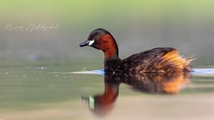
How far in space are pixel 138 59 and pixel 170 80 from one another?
4.99ft

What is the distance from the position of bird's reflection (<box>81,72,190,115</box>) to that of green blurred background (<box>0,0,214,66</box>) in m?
2.73

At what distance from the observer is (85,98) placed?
951 centimetres

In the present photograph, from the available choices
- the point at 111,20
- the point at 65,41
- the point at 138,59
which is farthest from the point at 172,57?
the point at 111,20

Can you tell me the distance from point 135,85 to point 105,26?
543 inches

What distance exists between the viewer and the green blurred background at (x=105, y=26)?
18609mm

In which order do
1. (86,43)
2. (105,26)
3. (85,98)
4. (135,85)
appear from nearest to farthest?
A: 1. (85,98)
2. (135,85)
3. (86,43)
4. (105,26)

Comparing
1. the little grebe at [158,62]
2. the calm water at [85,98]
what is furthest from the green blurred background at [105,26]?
the calm water at [85,98]

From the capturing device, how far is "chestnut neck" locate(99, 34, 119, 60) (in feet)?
46.2

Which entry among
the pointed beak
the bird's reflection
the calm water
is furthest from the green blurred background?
the calm water

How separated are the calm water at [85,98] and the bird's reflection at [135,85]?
6 cm

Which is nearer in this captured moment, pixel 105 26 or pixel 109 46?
pixel 109 46

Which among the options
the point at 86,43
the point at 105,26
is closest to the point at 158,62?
the point at 86,43

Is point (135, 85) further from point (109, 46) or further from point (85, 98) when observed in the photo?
point (109, 46)

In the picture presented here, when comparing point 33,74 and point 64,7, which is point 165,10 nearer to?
point 64,7
